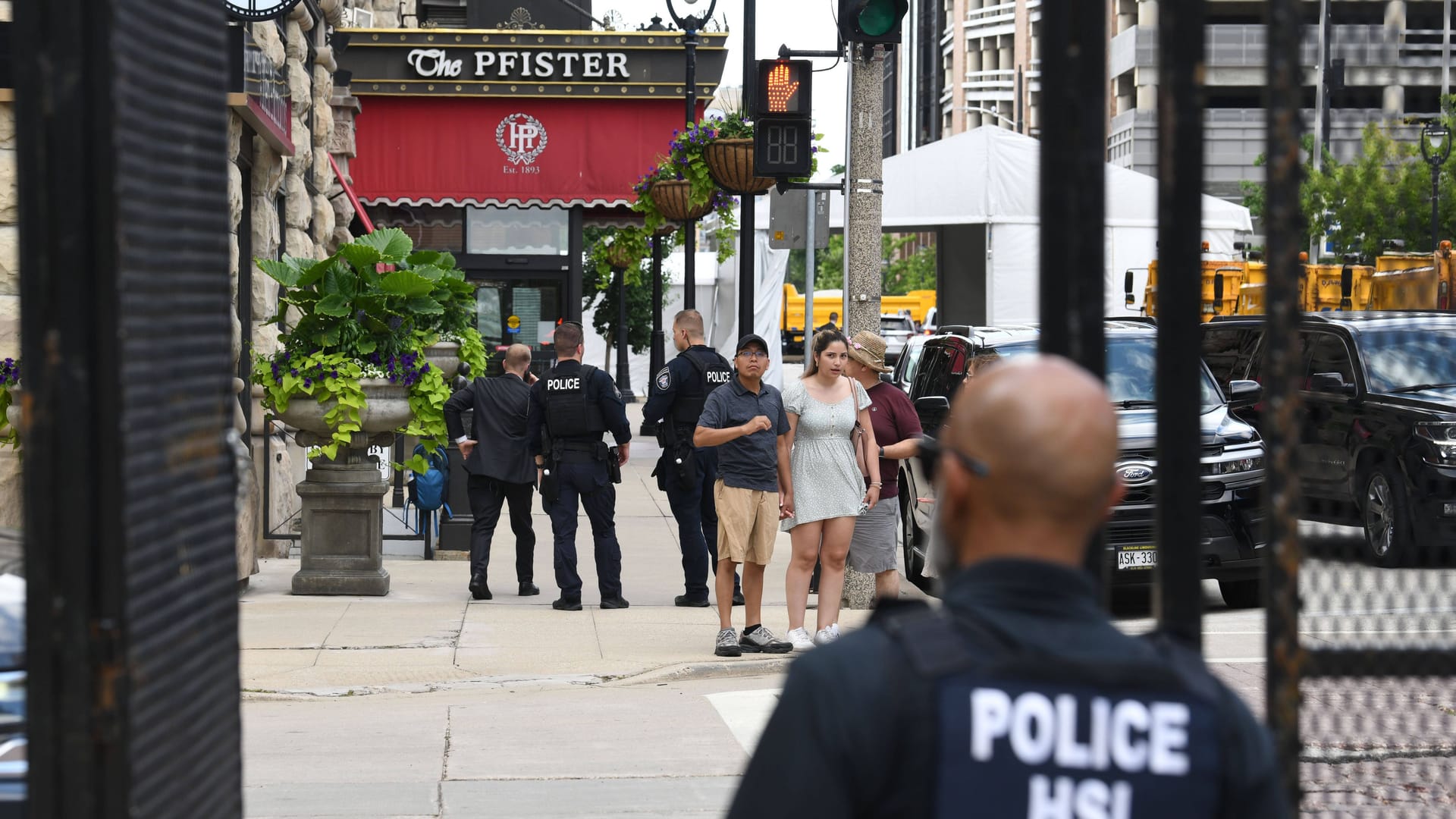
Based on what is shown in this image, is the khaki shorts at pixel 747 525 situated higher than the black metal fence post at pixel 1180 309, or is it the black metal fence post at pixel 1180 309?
the black metal fence post at pixel 1180 309

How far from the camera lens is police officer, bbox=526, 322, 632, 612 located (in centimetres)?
1108

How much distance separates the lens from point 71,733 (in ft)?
6.91

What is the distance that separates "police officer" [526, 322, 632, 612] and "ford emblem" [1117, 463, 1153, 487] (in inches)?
133

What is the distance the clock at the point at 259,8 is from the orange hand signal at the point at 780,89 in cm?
344

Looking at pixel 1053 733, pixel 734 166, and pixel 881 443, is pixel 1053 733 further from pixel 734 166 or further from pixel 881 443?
pixel 734 166

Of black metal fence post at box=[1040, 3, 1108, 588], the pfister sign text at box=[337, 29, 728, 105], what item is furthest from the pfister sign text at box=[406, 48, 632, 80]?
black metal fence post at box=[1040, 3, 1108, 588]

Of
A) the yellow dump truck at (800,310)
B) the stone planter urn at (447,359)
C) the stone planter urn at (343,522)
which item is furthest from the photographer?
the yellow dump truck at (800,310)

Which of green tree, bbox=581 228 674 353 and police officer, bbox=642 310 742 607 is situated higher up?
green tree, bbox=581 228 674 353

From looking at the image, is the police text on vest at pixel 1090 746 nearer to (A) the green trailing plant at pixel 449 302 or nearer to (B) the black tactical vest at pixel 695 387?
(B) the black tactical vest at pixel 695 387

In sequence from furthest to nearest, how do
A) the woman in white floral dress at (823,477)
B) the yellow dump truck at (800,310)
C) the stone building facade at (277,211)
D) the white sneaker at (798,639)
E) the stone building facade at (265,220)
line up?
1. the yellow dump truck at (800,310)
2. the stone building facade at (277,211)
3. the stone building facade at (265,220)
4. the white sneaker at (798,639)
5. the woman in white floral dress at (823,477)

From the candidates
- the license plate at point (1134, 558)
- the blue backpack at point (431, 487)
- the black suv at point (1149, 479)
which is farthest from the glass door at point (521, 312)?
the license plate at point (1134, 558)

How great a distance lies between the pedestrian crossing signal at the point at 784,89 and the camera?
11852mm

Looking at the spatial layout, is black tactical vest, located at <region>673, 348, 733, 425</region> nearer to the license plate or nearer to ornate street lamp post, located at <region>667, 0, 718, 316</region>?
the license plate

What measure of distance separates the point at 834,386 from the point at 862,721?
7486 millimetres
